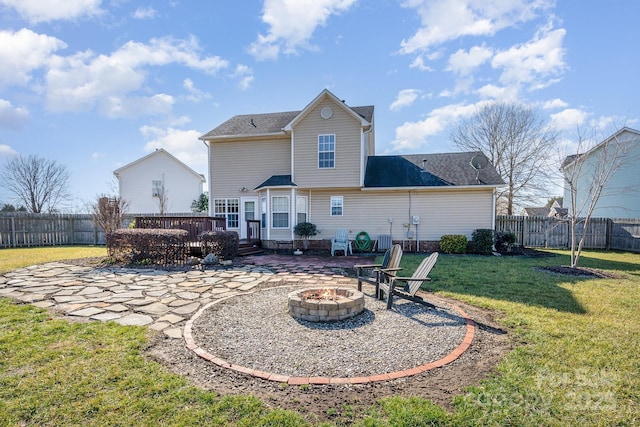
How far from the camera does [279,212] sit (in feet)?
44.9

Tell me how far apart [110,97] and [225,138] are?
535 centimetres

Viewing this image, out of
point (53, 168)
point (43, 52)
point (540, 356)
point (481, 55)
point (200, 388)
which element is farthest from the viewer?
point (53, 168)

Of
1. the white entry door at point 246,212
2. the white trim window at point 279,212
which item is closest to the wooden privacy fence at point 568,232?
the white trim window at point 279,212

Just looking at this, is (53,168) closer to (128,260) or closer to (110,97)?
(110,97)

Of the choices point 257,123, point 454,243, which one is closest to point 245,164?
point 257,123

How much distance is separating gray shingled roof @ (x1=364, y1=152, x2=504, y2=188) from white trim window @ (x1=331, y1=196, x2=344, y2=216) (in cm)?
148

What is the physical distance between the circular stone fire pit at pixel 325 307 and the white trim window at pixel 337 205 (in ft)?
31.3

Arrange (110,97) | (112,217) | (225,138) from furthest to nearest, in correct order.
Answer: (225,138) → (110,97) → (112,217)

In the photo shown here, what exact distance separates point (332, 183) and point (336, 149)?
1580 millimetres

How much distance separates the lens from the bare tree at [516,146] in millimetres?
20484

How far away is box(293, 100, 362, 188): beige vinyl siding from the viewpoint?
42.9ft

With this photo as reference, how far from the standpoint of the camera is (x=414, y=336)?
3822 mm

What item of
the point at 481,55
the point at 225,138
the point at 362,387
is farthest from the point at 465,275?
the point at 225,138

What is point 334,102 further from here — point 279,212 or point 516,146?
point 516,146
